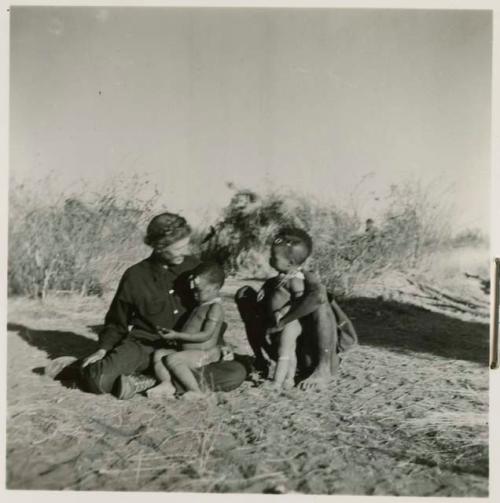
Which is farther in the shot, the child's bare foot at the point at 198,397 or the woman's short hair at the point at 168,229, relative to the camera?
the woman's short hair at the point at 168,229

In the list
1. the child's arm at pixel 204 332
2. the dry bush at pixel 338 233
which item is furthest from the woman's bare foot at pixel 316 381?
the child's arm at pixel 204 332

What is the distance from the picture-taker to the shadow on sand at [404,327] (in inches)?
188

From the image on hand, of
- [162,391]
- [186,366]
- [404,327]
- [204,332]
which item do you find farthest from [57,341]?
[404,327]

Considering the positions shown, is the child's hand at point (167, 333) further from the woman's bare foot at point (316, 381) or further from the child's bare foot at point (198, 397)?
the woman's bare foot at point (316, 381)

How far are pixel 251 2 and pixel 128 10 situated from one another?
0.88m

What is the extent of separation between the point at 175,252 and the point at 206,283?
0.32m

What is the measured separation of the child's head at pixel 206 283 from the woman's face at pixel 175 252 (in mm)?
155

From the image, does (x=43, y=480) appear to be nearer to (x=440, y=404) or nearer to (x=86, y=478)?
(x=86, y=478)

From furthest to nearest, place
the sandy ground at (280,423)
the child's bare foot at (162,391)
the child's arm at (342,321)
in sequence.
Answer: the child's arm at (342,321), the child's bare foot at (162,391), the sandy ground at (280,423)

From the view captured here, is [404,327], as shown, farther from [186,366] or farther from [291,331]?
[186,366]

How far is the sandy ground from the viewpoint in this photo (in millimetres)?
4508

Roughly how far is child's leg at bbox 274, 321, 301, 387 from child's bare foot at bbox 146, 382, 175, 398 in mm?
723

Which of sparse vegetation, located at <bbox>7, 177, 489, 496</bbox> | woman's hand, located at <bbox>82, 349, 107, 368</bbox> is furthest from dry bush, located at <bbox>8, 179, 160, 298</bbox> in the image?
woman's hand, located at <bbox>82, 349, 107, 368</bbox>

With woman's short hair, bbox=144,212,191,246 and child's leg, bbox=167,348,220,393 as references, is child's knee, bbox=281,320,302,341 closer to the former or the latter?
child's leg, bbox=167,348,220,393
